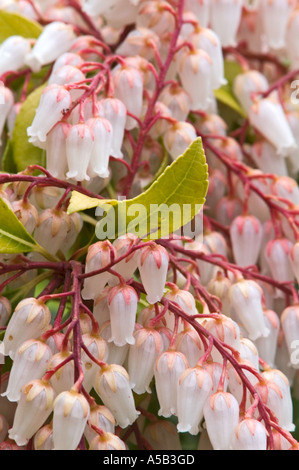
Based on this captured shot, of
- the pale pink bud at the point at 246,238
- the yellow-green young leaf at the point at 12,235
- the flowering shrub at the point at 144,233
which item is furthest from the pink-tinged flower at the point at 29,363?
the pale pink bud at the point at 246,238

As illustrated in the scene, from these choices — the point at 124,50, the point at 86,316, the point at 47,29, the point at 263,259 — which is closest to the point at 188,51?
the point at 124,50

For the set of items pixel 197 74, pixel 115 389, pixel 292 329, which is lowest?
pixel 292 329

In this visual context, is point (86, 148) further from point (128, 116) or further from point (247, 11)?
point (247, 11)

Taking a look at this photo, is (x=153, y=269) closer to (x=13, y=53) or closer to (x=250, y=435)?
(x=250, y=435)

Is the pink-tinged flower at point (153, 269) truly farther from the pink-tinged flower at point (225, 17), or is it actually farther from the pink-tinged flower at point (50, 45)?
the pink-tinged flower at point (225, 17)

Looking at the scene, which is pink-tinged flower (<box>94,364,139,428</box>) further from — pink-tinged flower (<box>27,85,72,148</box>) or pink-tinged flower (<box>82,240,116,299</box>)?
pink-tinged flower (<box>27,85,72,148</box>)

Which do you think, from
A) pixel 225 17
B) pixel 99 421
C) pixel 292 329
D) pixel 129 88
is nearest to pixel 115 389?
pixel 99 421

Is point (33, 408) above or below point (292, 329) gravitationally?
above
